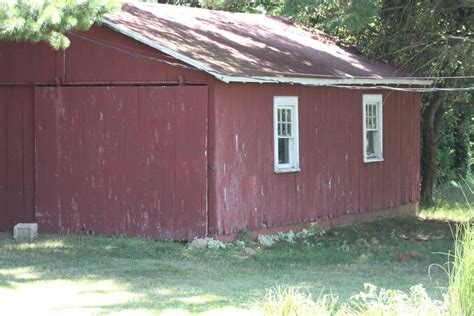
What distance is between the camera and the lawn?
998 cm

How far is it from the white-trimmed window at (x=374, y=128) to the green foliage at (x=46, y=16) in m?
8.91

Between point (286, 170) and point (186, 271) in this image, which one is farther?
point (286, 170)

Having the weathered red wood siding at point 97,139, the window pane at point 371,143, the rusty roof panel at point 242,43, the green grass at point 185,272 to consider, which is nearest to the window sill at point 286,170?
the green grass at point 185,272

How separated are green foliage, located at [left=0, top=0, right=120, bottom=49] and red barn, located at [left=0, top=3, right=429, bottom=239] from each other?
2.90m

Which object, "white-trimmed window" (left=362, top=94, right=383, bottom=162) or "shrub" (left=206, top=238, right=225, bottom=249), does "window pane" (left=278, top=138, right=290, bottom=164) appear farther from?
"white-trimmed window" (left=362, top=94, right=383, bottom=162)

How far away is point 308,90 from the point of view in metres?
17.1

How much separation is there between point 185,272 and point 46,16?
13.0 feet

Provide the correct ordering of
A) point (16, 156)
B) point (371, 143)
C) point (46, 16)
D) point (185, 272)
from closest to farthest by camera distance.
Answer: point (46, 16), point (185, 272), point (16, 156), point (371, 143)

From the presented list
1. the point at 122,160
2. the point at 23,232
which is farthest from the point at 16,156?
the point at 122,160

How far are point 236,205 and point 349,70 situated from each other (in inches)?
197

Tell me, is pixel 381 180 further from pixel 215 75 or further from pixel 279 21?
pixel 215 75

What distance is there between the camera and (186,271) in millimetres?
12383

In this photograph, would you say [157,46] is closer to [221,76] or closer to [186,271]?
[221,76]

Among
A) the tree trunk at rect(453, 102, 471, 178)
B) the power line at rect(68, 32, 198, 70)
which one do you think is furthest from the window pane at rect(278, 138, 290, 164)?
the tree trunk at rect(453, 102, 471, 178)
